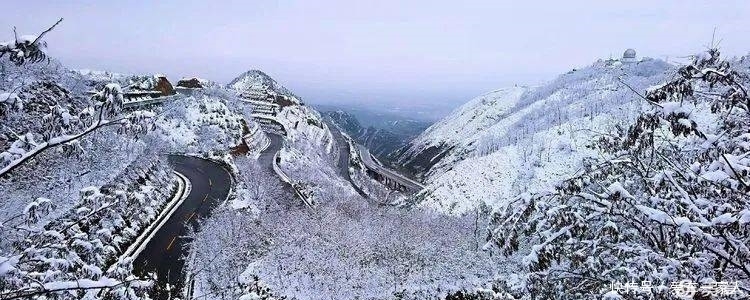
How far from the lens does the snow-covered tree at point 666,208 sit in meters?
5.16

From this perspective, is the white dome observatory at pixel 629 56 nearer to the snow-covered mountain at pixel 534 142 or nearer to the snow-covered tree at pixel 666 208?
the snow-covered mountain at pixel 534 142

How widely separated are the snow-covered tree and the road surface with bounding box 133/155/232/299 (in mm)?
12363

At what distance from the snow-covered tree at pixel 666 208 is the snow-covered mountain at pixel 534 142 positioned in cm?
87

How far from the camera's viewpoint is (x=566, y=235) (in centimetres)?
711

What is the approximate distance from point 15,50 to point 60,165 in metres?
33.6

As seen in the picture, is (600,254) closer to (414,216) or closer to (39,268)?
(39,268)

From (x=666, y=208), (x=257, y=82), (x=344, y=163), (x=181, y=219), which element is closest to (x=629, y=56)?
(x=344, y=163)


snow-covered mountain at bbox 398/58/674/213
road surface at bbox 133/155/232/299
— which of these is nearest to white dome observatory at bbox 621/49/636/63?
snow-covered mountain at bbox 398/58/674/213

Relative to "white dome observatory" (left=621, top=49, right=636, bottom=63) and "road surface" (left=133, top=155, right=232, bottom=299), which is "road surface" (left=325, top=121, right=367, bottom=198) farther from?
"white dome observatory" (left=621, top=49, right=636, bottom=63)

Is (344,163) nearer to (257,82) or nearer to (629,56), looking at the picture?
(257,82)

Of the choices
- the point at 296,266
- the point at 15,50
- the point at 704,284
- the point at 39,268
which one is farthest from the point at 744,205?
the point at 296,266

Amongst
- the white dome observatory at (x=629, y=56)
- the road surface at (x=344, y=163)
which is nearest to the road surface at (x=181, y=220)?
the road surface at (x=344, y=163)

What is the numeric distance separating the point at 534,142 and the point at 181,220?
67.1 metres

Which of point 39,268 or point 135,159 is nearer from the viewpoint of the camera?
point 39,268
